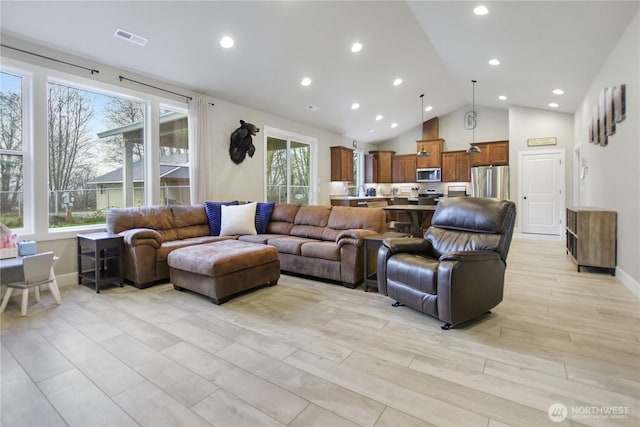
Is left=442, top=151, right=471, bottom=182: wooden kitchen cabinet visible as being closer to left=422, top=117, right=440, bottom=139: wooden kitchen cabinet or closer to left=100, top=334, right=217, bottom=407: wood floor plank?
left=422, top=117, right=440, bottom=139: wooden kitchen cabinet

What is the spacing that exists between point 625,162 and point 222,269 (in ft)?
15.1

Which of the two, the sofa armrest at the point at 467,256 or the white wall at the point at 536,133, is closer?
the sofa armrest at the point at 467,256

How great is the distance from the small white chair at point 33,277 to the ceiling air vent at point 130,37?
8.04 feet

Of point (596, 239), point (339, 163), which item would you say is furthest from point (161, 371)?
point (339, 163)

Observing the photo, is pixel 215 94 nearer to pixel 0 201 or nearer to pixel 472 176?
pixel 0 201

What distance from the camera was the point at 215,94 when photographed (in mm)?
5418

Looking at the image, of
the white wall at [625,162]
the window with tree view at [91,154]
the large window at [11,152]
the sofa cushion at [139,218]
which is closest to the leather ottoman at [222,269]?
the sofa cushion at [139,218]

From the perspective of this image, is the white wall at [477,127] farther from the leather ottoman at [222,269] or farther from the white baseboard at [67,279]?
the white baseboard at [67,279]

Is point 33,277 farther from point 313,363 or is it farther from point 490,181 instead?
point 490,181

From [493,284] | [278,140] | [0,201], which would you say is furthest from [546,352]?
[278,140]

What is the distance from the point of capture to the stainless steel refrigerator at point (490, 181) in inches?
323

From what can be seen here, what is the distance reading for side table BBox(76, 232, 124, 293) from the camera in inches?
142

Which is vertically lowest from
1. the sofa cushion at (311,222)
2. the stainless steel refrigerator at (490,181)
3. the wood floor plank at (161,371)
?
the wood floor plank at (161,371)

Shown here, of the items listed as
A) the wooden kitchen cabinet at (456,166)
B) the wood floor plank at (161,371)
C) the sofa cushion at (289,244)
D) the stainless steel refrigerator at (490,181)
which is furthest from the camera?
the wooden kitchen cabinet at (456,166)
